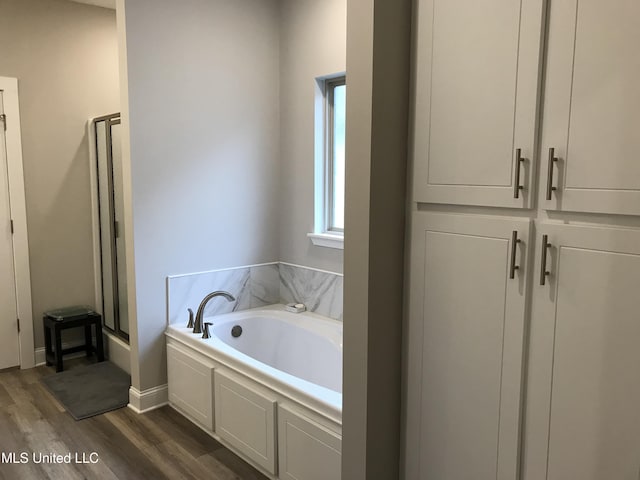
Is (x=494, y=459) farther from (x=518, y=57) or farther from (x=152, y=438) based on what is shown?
(x=152, y=438)

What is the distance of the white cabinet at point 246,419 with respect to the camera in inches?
96.1

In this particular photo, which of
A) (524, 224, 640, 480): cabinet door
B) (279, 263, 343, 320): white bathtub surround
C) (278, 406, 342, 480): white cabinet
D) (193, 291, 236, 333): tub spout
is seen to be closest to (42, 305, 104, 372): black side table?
(193, 291, 236, 333): tub spout

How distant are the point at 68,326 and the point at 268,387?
2042 millimetres

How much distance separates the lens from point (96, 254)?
161 inches

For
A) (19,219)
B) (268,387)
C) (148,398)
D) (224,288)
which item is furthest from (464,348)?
(19,219)

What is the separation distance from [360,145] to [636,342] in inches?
35.2

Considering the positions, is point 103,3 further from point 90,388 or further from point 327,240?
point 90,388

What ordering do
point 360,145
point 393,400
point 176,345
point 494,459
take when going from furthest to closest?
point 176,345, point 393,400, point 360,145, point 494,459

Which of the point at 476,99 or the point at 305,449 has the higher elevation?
the point at 476,99

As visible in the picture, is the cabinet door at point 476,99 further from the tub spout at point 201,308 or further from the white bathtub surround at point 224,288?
the white bathtub surround at point 224,288

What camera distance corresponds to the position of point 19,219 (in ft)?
12.2

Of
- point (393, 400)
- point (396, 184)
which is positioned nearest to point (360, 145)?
point (396, 184)

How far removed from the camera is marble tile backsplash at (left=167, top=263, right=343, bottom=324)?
10.7 feet

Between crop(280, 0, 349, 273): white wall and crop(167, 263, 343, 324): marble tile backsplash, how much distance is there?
94mm
